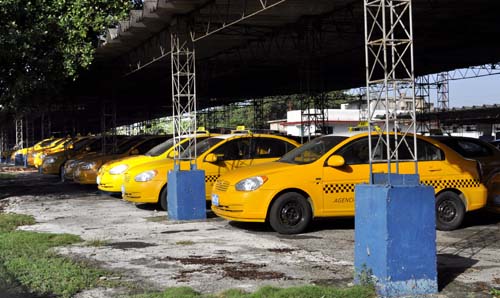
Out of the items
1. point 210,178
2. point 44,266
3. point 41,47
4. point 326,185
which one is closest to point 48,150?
point 41,47

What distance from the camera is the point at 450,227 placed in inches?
406

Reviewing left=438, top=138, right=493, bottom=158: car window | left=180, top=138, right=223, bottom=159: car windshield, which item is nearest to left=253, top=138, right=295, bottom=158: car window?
left=180, top=138, right=223, bottom=159: car windshield

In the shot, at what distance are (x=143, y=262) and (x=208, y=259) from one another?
876mm

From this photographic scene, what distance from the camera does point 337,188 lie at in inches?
395

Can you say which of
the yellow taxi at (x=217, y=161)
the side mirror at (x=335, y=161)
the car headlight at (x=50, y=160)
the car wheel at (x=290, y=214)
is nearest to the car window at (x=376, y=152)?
the side mirror at (x=335, y=161)

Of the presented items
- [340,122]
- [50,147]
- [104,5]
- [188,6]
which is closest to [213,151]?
[188,6]

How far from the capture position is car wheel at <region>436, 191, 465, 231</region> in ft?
33.8

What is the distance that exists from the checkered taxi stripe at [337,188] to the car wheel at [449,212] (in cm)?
164

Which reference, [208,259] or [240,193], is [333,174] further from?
[208,259]

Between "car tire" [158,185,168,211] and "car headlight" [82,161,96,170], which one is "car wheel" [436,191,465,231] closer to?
"car tire" [158,185,168,211]

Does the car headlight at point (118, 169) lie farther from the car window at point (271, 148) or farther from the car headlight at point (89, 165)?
the car window at point (271, 148)

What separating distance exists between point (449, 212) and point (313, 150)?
8.56 ft

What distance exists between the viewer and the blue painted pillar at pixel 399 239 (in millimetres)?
5891

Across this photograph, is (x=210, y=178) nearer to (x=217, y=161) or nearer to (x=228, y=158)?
(x=217, y=161)
